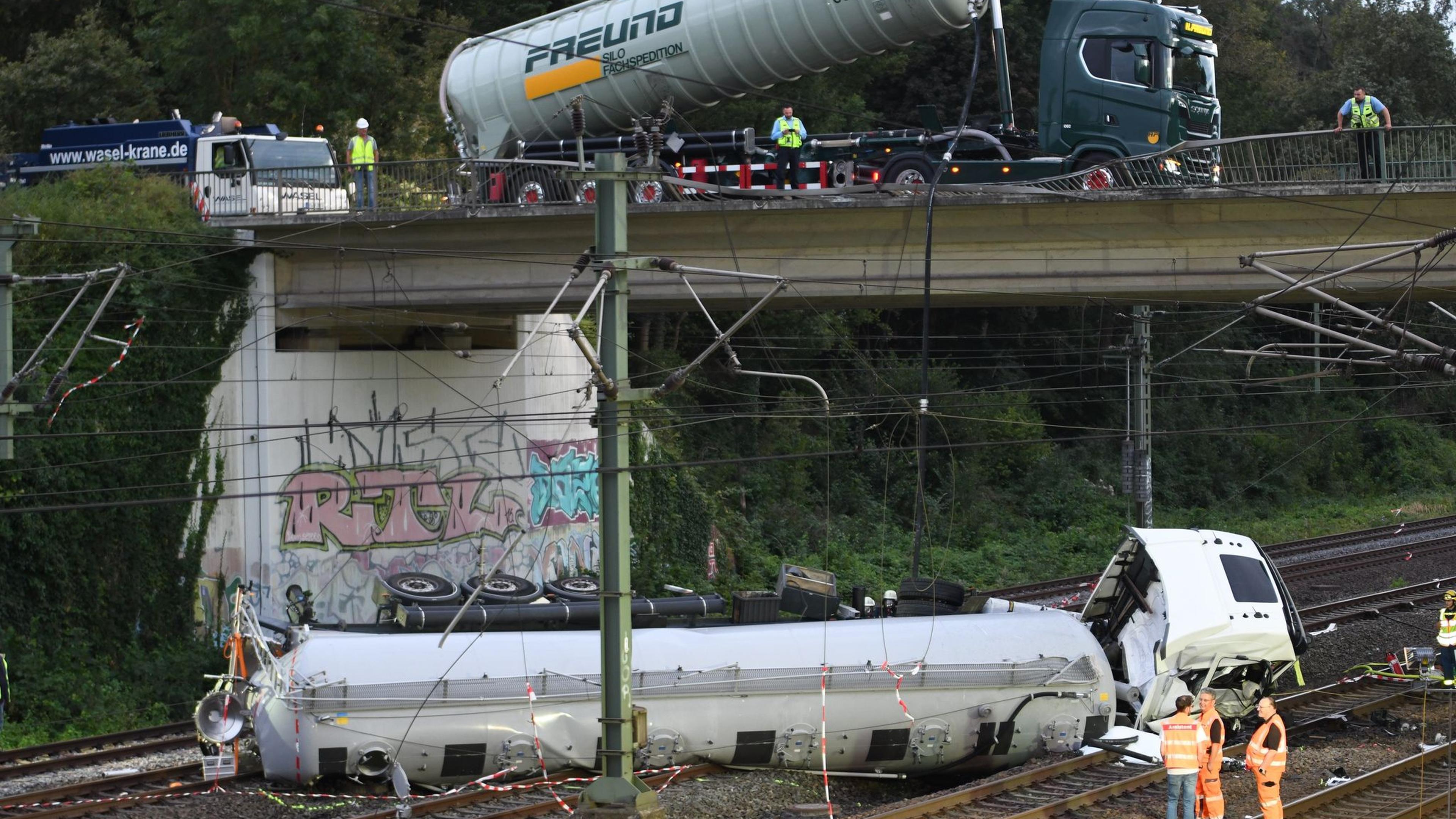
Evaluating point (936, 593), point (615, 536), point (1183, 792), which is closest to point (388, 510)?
point (936, 593)

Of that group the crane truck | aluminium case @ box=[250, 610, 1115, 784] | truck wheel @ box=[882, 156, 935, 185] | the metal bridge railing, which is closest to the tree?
the crane truck

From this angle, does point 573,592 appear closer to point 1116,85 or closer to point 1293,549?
point 1116,85

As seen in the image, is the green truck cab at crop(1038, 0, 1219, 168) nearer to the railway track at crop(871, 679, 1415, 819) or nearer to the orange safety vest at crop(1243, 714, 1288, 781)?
the railway track at crop(871, 679, 1415, 819)

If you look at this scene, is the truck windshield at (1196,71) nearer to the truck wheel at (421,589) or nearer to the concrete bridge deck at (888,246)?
the concrete bridge deck at (888,246)

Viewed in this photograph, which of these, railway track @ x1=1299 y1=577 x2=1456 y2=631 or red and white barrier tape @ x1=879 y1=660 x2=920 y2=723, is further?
railway track @ x1=1299 y1=577 x2=1456 y2=631

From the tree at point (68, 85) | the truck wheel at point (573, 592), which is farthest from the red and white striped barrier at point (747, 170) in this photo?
the tree at point (68, 85)

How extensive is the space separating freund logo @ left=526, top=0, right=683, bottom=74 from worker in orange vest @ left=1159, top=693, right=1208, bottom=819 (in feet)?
54.6

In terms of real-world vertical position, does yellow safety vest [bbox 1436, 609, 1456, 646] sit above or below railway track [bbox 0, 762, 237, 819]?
above

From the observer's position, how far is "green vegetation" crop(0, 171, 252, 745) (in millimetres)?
22453

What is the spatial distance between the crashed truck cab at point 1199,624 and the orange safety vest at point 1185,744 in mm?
4396

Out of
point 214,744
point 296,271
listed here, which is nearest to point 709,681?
point 214,744

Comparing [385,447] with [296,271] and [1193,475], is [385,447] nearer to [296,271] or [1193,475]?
[296,271]

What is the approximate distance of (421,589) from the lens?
18.9 meters

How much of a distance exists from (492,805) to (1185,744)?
22.5 ft
